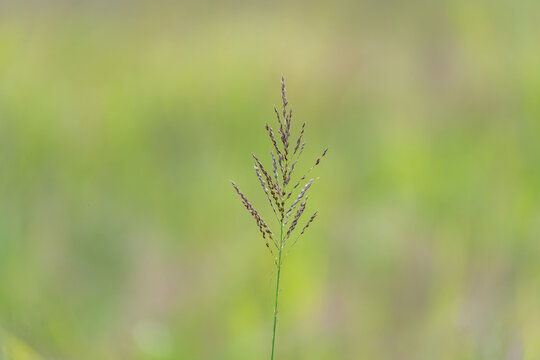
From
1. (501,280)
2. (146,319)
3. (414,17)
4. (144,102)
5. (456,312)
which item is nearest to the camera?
(456,312)

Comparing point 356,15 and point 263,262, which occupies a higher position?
point 356,15

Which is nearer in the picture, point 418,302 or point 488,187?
point 418,302

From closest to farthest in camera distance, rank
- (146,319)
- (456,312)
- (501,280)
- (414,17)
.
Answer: (456,312), (501,280), (146,319), (414,17)

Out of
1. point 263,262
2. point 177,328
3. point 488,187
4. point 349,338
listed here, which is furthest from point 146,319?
point 488,187

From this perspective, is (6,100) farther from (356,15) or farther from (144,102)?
(356,15)

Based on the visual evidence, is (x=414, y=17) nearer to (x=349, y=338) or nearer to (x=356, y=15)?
(x=356, y=15)

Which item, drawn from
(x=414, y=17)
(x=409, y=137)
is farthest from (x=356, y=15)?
(x=409, y=137)

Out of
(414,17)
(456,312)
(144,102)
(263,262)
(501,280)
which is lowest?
(456,312)
